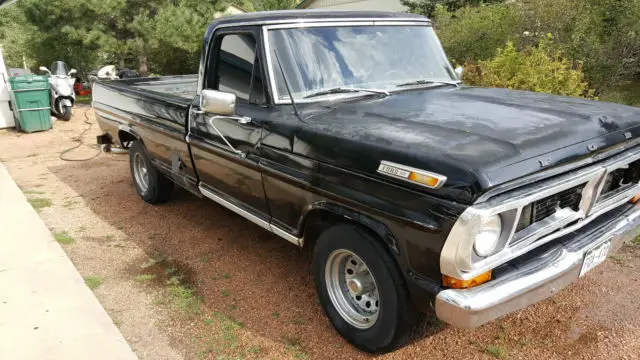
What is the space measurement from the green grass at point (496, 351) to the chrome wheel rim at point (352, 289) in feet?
2.54

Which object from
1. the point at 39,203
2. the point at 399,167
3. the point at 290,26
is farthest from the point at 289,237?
the point at 39,203

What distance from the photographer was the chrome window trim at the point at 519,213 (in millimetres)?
2104

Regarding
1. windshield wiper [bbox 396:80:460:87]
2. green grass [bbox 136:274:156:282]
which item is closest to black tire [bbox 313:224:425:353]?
windshield wiper [bbox 396:80:460:87]

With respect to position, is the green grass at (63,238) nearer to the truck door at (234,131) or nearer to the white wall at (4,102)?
the truck door at (234,131)

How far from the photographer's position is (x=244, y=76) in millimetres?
3559

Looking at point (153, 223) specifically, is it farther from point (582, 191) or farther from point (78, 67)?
point (78, 67)

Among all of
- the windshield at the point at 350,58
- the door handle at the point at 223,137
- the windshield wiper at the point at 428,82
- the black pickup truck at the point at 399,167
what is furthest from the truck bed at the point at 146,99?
the windshield wiper at the point at 428,82

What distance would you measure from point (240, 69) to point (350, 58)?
0.87 m

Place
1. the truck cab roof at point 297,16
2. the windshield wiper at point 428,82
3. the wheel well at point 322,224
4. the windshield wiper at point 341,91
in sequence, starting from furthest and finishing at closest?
the windshield wiper at point 428,82 → the truck cab roof at point 297,16 → the windshield wiper at point 341,91 → the wheel well at point 322,224

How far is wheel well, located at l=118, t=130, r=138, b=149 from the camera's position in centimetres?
568

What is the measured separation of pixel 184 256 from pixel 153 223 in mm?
1016

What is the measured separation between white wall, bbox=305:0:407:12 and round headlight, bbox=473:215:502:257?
23033 mm

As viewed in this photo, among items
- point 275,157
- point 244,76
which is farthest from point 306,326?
point 244,76

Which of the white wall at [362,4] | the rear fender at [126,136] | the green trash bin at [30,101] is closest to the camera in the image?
the rear fender at [126,136]
